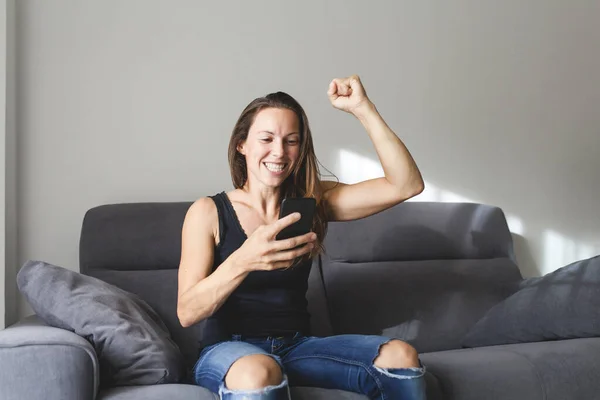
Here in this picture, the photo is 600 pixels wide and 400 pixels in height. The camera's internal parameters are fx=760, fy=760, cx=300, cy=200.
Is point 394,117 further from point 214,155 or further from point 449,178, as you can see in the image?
point 214,155

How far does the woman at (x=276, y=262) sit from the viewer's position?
169 cm

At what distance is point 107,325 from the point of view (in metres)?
1.78

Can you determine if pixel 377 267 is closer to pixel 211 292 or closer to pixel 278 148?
pixel 278 148

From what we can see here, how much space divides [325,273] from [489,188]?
998 mm

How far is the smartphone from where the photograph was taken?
68.4 inches

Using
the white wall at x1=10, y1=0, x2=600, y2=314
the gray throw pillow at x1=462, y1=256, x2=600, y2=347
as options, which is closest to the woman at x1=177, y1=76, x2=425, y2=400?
the gray throw pillow at x1=462, y1=256, x2=600, y2=347

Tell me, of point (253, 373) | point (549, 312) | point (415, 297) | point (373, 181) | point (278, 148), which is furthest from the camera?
point (415, 297)

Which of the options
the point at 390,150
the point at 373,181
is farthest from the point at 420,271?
the point at 390,150

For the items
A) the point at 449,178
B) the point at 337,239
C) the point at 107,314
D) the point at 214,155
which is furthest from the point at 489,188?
the point at 107,314

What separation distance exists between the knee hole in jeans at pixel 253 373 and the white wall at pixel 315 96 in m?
1.28

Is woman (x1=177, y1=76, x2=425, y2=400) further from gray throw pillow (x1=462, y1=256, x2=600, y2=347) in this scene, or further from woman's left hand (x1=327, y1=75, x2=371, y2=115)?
gray throw pillow (x1=462, y1=256, x2=600, y2=347)

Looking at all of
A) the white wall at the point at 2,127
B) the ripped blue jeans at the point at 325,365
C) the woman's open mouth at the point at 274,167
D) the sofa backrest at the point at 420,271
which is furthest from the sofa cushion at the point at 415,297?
the white wall at the point at 2,127

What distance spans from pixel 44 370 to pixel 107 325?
233 millimetres

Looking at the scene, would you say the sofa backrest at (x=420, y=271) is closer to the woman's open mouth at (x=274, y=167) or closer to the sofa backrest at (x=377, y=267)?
the sofa backrest at (x=377, y=267)
